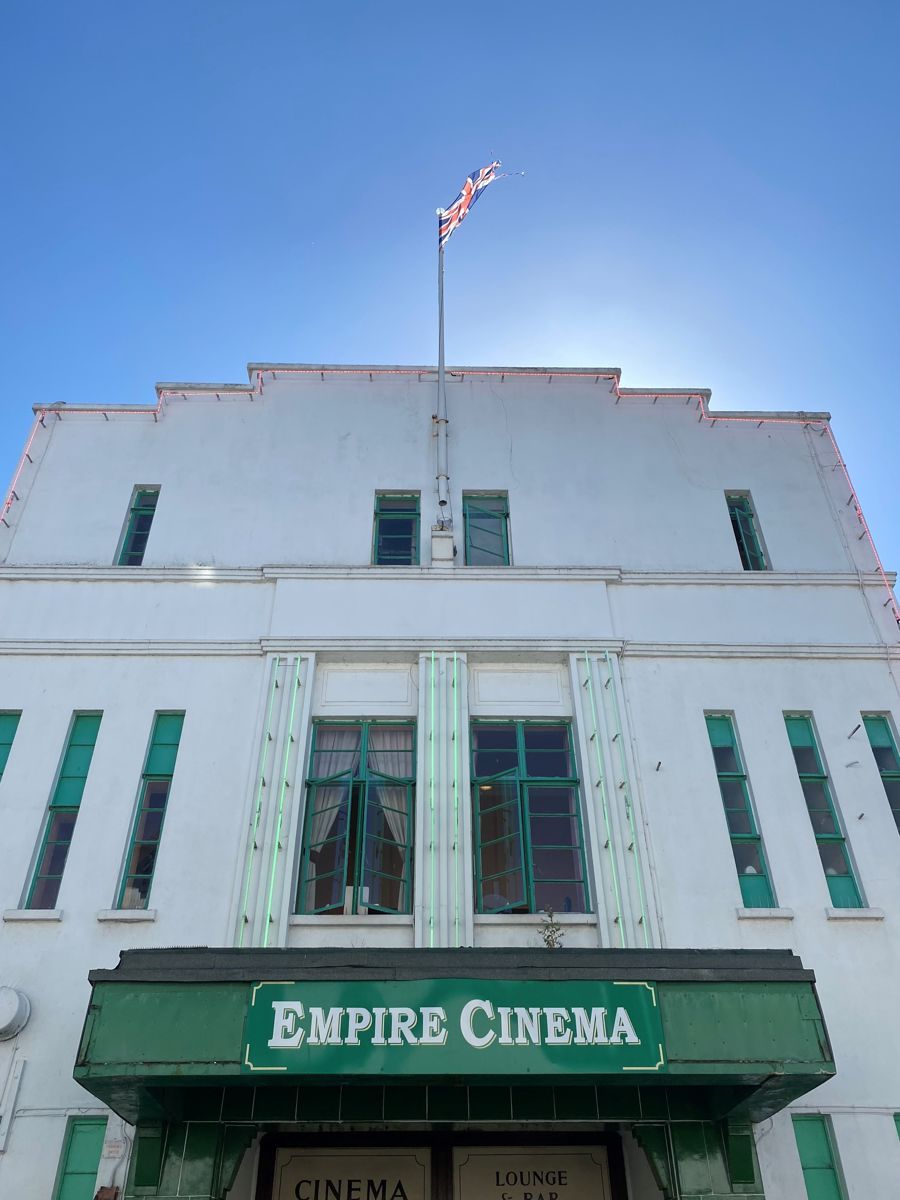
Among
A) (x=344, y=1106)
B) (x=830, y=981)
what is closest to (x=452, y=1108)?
(x=344, y=1106)

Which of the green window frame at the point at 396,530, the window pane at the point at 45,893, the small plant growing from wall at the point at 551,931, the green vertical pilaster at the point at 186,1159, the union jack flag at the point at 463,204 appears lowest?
the green vertical pilaster at the point at 186,1159

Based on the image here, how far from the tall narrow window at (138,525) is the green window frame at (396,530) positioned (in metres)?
3.81

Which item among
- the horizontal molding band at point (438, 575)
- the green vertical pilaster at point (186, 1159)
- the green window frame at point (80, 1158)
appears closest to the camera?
the green vertical pilaster at point (186, 1159)

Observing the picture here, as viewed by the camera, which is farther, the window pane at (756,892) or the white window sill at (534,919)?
the window pane at (756,892)

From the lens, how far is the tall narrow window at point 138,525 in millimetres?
15266

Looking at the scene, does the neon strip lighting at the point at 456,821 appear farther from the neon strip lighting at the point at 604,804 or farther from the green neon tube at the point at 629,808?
the green neon tube at the point at 629,808

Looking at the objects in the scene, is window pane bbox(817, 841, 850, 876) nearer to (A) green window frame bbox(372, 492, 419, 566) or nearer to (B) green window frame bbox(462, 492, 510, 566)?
(B) green window frame bbox(462, 492, 510, 566)

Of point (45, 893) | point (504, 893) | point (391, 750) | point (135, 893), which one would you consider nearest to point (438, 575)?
point (391, 750)

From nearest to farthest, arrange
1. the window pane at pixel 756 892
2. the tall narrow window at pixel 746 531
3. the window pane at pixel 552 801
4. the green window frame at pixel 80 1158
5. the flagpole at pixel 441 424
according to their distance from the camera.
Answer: the green window frame at pixel 80 1158 → the window pane at pixel 756 892 → the window pane at pixel 552 801 → the tall narrow window at pixel 746 531 → the flagpole at pixel 441 424

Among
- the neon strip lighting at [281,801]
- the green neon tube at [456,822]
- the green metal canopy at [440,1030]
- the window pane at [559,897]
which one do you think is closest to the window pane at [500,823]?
the green neon tube at [456,822]

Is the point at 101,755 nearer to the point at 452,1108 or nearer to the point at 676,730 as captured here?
the point at 452,1108

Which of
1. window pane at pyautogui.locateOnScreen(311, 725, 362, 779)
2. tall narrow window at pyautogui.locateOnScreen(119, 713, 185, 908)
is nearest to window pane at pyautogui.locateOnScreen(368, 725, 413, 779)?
window pane at pyautogui.locateOnScreen(311, 725, 362, 779)

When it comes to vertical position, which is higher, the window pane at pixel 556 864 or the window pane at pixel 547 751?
the window pane at pixel 547 751

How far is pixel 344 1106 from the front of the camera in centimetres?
944
